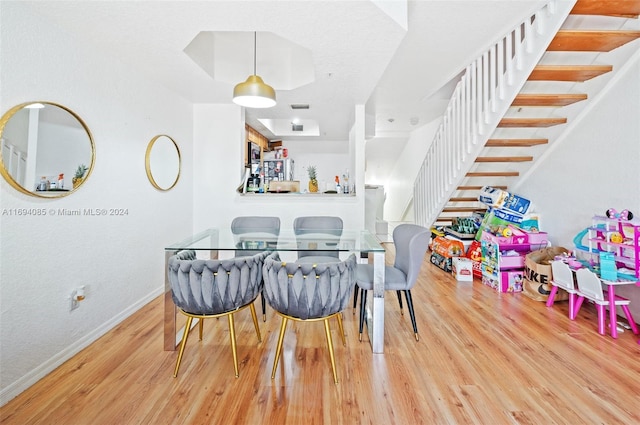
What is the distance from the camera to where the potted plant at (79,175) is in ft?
6.45

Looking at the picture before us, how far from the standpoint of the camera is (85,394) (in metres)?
1.56

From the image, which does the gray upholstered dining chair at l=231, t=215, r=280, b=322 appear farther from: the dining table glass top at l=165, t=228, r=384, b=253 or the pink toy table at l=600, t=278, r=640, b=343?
the pink toy table at l=600, t=278, r=640, b=343

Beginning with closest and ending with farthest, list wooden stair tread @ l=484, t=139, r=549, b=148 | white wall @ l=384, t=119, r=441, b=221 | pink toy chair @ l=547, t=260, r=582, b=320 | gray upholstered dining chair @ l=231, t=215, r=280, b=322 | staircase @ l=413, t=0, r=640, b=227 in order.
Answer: staircase @ l=413, t=0, r=640, b=227 → pink toy chair @ l=547, t=260, r=582, b=320 → gray upholstered dining chair @ l=231, t=215, r=280, b=322 → wooden stair tread @ l=484, t=139, r=549, b=148 → white wall @ l=384, t=119, r=441, b=221

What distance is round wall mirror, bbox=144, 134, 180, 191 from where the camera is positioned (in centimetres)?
279

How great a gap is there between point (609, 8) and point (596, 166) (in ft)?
4.31

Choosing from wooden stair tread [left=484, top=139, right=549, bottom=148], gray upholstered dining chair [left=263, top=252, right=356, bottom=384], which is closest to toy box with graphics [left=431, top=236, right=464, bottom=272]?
wooden stair tread [left=484, top=139, right=549, bottom=148]

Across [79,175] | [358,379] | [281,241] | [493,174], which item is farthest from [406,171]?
[79,175]

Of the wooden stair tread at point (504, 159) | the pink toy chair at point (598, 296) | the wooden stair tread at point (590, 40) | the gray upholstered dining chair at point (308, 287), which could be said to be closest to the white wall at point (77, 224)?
the gray upholstered dining chair at point (308, 287)

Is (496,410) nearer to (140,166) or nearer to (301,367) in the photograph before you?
(301,367)

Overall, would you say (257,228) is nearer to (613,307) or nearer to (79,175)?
(79,175)

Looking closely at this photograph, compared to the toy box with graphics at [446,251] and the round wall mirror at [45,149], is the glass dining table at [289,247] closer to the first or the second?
the round wall mirror at [45,149]

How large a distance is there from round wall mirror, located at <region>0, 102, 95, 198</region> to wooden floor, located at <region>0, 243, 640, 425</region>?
120cm

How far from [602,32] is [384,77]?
1.87m

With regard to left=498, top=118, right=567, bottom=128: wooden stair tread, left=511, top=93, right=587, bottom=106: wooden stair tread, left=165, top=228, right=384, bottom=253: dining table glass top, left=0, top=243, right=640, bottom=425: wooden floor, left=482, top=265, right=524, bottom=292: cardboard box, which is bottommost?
left=0, top=243, right=640, bottom=425: wooden floor
